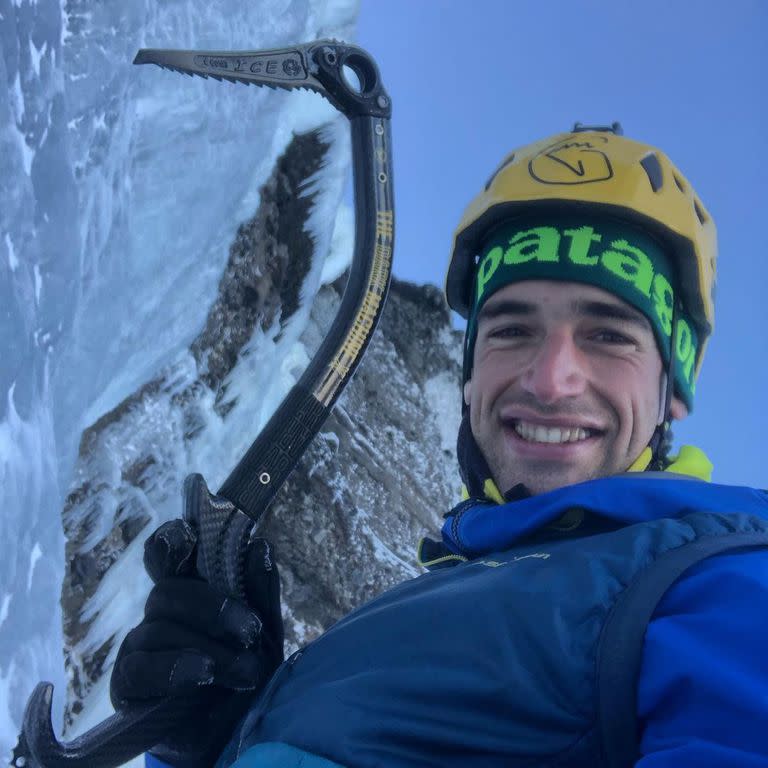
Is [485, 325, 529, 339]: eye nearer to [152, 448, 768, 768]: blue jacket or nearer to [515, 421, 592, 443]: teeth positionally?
[515, 421, 592, 443]: teeth

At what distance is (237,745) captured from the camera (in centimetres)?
135

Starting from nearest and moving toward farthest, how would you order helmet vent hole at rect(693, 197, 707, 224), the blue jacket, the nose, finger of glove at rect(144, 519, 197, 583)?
the blue jacket → finger of glove at rect(144, 519, 197, 583) → the nose → helmet vent hole at rect(693, 197, 707, 224)

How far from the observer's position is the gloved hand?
4.72 feet

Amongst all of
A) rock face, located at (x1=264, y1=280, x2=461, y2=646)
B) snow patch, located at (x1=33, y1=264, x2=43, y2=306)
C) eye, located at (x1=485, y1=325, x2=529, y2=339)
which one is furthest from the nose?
rock face, located at (x1=264, y1=280, x2=461, y2=646)

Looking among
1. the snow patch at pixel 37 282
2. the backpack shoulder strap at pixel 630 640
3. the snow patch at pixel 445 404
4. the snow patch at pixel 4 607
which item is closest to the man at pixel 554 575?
the backpack shoulder strap at pixel 630 640

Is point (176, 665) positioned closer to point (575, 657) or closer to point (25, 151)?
point (575, 657)

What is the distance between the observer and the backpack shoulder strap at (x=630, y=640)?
3.01 ft

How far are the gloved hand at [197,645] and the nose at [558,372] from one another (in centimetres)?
70

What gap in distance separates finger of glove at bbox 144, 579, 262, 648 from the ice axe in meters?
0.06

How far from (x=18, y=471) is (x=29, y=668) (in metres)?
0.84

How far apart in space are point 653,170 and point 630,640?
149 cm

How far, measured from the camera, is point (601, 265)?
1.80 metres

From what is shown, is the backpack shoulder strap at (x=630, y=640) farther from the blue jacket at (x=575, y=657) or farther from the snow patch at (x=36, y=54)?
the snow patch at (x=36, y=54)

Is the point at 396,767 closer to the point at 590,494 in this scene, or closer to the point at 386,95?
the point at 590,494
